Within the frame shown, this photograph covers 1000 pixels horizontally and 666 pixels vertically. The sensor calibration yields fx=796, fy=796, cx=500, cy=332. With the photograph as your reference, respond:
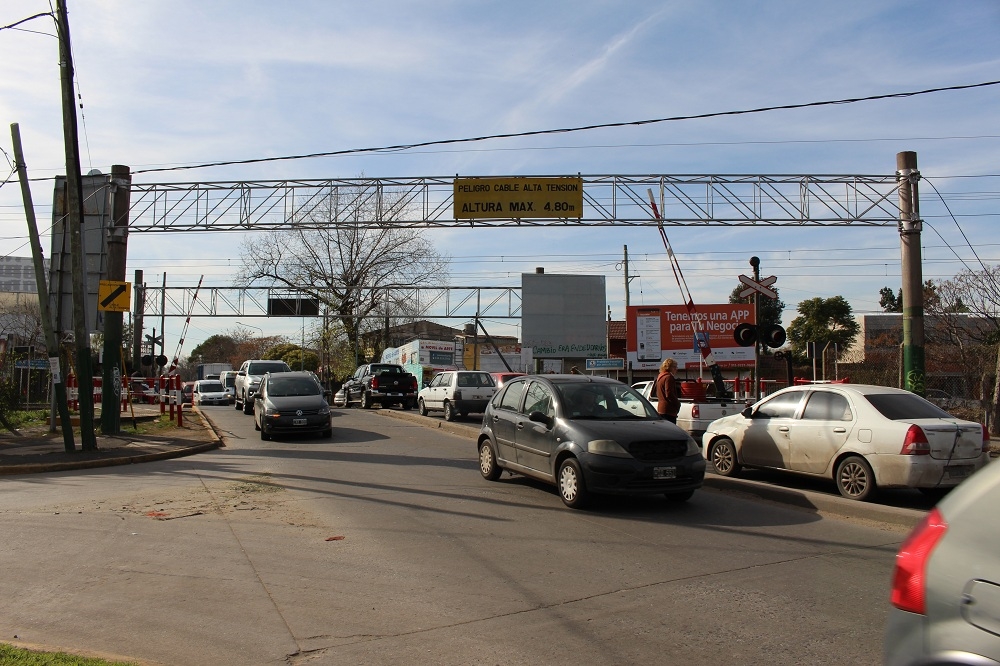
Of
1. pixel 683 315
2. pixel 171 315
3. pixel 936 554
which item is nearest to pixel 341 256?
pixel 171 315

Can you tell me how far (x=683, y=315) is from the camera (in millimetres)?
44125

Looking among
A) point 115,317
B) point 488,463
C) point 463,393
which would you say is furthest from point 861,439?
point 463,393

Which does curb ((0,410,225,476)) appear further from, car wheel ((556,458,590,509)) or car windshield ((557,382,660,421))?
car wheel ((556,458,590,509))

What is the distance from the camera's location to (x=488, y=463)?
1178 cm

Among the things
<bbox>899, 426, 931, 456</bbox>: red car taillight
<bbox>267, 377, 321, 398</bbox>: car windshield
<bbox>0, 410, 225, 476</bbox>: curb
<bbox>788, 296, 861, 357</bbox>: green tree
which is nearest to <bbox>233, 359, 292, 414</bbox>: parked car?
<bbox>267, 377, 321, 398</bbox>: car windshield

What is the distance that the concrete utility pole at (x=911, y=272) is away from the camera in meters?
19.6

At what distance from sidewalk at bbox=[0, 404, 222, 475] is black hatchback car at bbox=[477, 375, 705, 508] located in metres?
7.53

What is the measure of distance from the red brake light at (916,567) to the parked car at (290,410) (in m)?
17.0

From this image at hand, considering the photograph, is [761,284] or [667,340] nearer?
[761,284]

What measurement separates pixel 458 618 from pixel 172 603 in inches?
84.0

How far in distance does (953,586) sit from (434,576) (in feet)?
14.7

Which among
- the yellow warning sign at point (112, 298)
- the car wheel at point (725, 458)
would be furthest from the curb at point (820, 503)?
the yellow warning sign at point (112, 298)

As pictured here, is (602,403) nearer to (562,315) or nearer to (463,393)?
(463,393)

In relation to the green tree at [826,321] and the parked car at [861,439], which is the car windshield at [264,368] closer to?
the parked car at [861,439]
